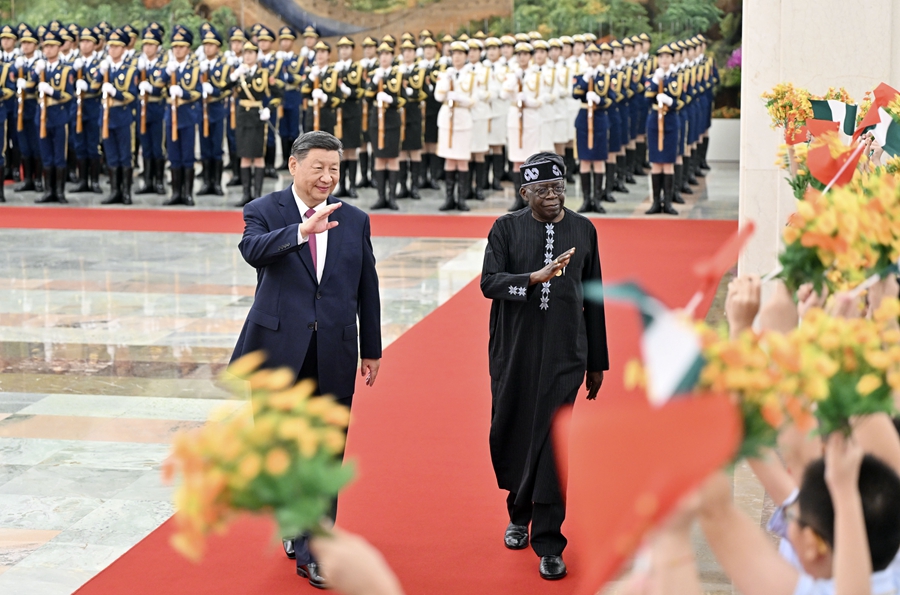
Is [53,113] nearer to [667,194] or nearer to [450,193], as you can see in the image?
[450,193]

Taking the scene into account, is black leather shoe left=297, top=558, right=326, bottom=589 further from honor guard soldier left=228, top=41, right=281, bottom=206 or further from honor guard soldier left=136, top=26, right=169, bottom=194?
honor guard soldier left=136, top=26, right=169, bottom=194

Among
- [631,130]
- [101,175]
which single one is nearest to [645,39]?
[631,130]

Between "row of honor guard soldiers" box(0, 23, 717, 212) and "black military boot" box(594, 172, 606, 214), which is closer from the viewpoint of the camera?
"black military boot" box(594, 172, 606, 214)

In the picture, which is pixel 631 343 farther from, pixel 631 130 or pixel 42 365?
pixel 631 130

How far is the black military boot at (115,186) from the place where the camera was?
16062 mm

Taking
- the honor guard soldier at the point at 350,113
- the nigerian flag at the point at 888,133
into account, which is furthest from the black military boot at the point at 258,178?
the nigerian flag at the point at 888,133

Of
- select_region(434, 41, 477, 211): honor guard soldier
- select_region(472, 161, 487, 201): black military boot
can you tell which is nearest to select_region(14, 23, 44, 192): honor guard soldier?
select_region(434, 41, 477, 211): honor guard soldier

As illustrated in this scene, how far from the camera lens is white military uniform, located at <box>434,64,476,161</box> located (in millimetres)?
15492

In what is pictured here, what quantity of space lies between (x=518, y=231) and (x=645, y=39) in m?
15.2

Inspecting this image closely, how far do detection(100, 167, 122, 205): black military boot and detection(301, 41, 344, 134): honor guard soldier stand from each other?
2534 millimetres

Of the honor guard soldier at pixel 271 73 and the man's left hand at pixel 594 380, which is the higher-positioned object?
the honor guard soldier at pixel 271 73

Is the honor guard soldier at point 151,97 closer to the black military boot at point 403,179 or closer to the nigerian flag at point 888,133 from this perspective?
the black military boot at point 403,179

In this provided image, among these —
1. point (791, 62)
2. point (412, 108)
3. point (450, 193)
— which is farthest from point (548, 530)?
point (412, 108)

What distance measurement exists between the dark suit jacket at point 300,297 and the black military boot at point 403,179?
39.4 ft
